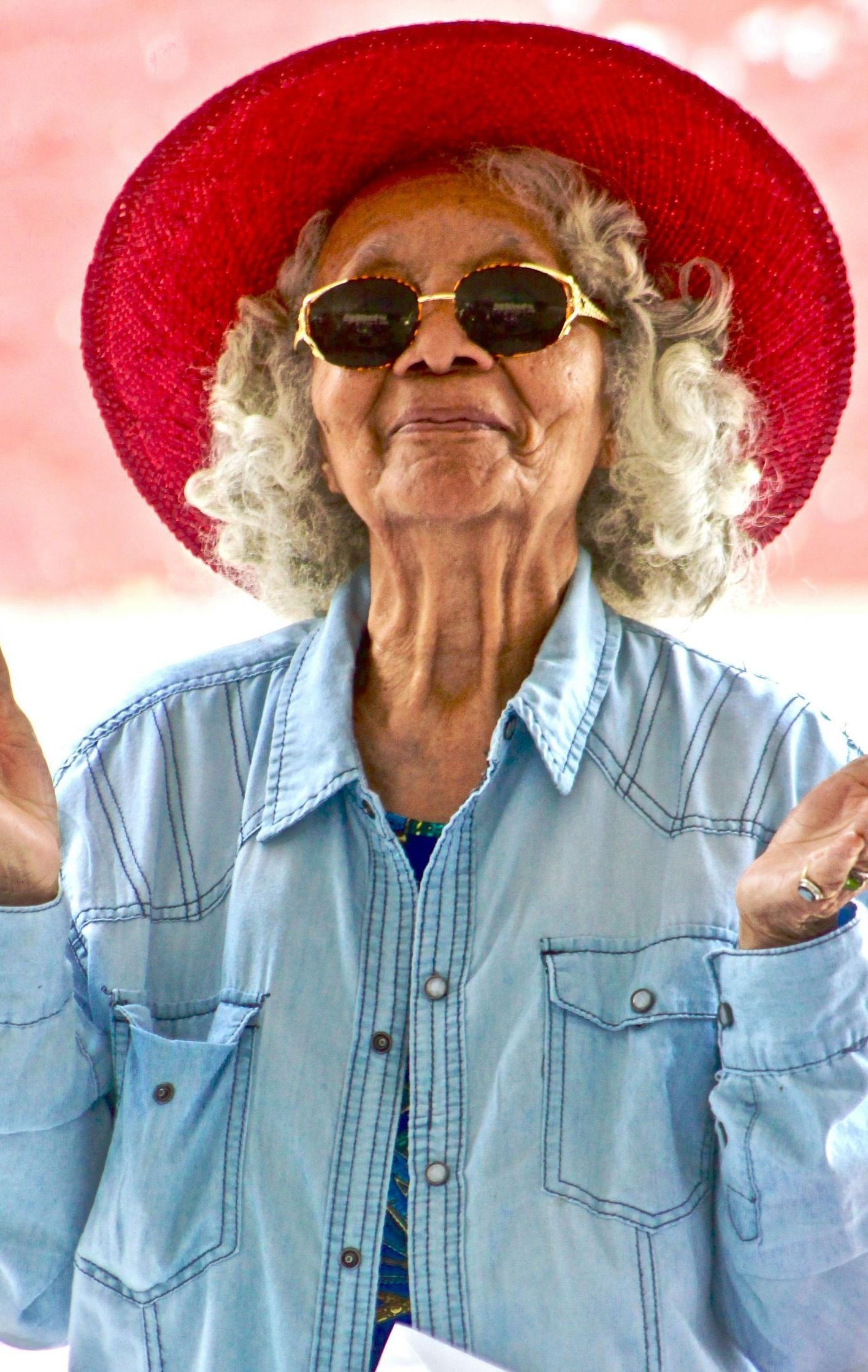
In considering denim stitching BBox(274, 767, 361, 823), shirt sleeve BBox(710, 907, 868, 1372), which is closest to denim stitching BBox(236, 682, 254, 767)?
denim stitching BBox(274, 767, 361, 823)

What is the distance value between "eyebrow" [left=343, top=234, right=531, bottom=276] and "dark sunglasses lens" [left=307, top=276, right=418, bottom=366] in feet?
0.13

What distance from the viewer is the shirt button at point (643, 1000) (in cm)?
143

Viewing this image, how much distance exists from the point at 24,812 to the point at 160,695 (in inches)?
14.6

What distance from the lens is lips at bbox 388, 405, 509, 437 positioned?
1.60m

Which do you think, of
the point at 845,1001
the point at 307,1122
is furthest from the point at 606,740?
the point at 307,1122

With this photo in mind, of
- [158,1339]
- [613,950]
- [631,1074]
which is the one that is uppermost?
[613,950]

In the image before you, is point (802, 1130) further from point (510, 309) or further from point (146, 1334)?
point (510, 309)

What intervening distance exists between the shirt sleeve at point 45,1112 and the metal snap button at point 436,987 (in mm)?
359

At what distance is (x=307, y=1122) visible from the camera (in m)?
1.43

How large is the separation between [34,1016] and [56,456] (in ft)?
4.60

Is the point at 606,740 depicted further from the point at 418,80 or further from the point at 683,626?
the point at 418,80

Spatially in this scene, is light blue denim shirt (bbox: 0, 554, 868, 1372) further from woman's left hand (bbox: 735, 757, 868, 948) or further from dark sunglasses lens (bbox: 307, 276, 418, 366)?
dark sunglasses lens (bbox: 307, 276, 418, 366)

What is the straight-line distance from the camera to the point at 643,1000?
56.3 inches

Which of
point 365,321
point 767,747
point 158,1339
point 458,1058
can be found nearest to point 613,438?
point 365,321
